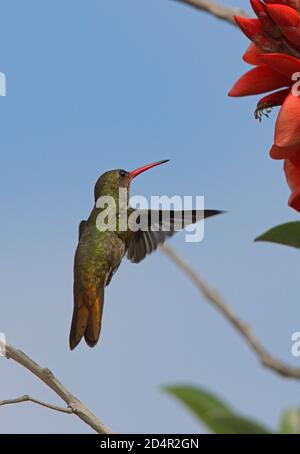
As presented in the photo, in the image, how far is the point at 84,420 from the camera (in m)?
1.93

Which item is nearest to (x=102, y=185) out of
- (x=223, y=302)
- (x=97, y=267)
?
(x=97, y=267)

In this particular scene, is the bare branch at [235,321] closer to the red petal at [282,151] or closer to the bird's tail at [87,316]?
the red petal at [282,151]

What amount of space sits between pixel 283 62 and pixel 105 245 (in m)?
2.43

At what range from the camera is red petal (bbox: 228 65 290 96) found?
177cm

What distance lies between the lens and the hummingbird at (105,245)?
11.5ft

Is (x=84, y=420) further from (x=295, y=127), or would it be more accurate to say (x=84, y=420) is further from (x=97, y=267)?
(x=97, y=267)

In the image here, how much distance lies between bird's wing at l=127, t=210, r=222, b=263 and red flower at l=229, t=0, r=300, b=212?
1.36 metres

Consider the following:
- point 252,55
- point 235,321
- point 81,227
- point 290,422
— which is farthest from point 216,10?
point 81,227

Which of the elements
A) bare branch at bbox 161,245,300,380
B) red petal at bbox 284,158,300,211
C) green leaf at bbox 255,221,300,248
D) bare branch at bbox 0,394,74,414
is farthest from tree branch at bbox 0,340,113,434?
red petal at bbox 284,158,300,211

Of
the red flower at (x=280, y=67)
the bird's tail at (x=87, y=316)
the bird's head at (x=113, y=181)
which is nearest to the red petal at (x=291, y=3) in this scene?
the red flower at (x=280, y=67)

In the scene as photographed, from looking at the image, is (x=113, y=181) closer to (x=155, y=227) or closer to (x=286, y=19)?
(x=155, y=227)

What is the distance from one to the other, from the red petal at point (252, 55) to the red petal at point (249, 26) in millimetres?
37

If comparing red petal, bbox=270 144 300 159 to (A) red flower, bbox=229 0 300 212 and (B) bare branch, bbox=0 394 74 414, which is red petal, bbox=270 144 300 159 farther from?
A: (B) bare branch, bbox=0 394 74 414

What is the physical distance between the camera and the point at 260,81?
180cm
